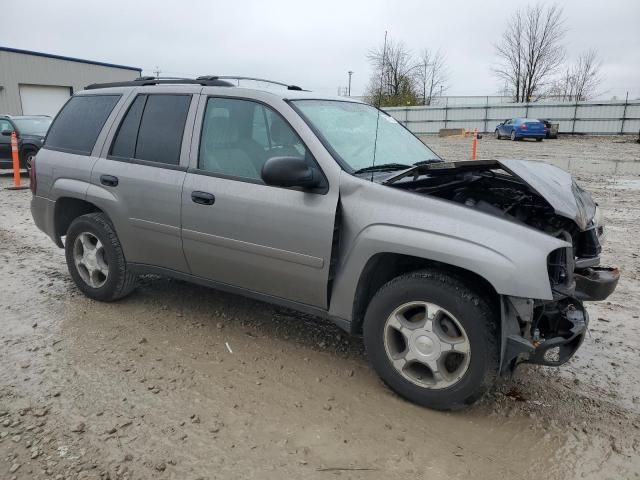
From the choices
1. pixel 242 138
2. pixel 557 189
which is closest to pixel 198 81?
pixel 242 138

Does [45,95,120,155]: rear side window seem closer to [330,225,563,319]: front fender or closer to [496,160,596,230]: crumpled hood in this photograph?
[330,225,563,319]: front fender

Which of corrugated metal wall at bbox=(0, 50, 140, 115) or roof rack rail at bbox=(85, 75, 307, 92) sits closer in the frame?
roof rack rail at bbox=(85, 75, 307, 92)

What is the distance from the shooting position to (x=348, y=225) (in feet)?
10.4

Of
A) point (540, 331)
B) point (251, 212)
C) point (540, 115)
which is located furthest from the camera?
point (540, 115)

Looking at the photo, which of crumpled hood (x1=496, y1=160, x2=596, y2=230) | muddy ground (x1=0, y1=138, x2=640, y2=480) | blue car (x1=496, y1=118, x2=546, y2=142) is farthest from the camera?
blue car (x1=496, y1=118, x2=546, y2=142)

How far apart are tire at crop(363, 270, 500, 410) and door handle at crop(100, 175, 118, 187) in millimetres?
2383

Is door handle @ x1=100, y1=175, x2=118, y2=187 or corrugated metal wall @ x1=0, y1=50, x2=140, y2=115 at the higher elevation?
corrugated metal wall @ x1=0, y1=50, x2=140, y2=115

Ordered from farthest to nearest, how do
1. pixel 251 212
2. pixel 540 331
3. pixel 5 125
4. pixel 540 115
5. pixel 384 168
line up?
1. pixel 540 115
2. pixel 5 125
3. pixel 384 168
4. pixel 251 212
5. pixel 540 331

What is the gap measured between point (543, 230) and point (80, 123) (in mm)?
3921

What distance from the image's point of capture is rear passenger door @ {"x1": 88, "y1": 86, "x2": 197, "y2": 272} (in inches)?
154

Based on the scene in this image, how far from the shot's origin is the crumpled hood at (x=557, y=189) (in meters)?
2.86

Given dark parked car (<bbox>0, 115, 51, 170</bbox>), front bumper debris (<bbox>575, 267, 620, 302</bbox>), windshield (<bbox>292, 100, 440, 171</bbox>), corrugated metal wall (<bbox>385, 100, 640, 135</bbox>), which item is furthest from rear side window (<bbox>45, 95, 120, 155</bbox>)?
corrugated metal wall (<bbox>385, 100, 640, 135</bbox>)

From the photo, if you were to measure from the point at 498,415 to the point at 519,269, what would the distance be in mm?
960

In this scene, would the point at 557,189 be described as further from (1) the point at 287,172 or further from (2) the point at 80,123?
(2) the point at 80,123
